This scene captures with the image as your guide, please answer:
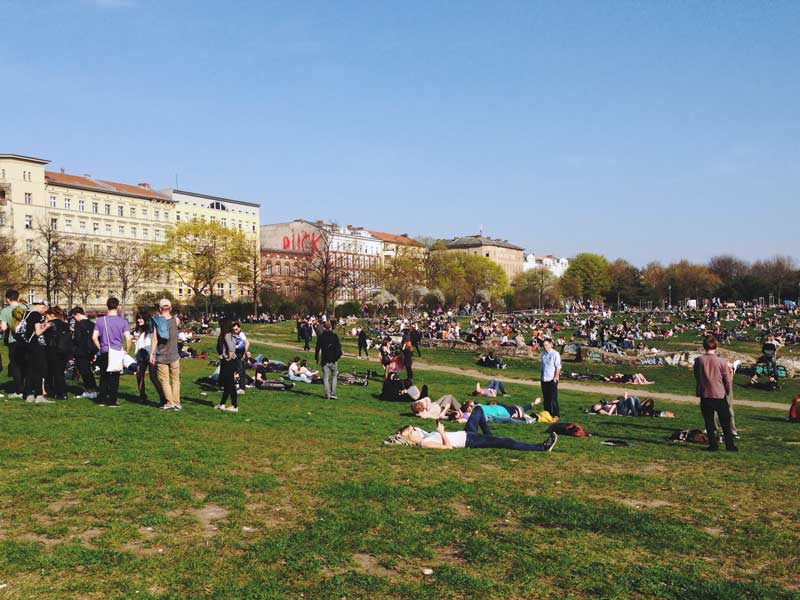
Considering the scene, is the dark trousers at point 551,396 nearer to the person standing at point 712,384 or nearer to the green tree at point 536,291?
the person standing at point 712,384

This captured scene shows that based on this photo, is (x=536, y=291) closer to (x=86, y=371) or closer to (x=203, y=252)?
(x=203, y=252)

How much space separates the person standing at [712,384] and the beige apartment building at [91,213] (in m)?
58.7

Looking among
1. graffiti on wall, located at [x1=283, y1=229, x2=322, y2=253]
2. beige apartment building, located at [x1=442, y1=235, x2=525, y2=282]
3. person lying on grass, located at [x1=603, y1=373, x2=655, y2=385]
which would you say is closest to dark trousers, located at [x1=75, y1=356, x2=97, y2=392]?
person lying on grass, located at [x1=603, y1=373, x2=655, y2=385]

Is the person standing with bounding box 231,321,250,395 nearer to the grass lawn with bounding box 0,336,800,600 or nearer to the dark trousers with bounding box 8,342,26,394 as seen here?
the dark trousers with bounding box 8,342,26,394

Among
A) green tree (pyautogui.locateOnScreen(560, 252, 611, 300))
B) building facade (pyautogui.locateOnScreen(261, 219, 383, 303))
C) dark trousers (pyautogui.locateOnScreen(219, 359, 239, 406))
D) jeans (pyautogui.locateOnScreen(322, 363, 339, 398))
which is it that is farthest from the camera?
green tree (pyautogui.locateOnScreen(560, 252, 611, 300))

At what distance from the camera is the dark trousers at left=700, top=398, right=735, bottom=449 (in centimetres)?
1121

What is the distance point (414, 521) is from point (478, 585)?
1604mm

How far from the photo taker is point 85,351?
14.8 meters

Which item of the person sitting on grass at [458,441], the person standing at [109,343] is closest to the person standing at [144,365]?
the person standing at [109,343]

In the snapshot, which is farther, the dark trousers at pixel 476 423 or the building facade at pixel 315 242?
the building facade at pixel 315 242

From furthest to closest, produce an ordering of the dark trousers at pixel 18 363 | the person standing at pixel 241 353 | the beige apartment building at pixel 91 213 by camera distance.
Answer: the beige apartment building at pixel 91 213, the person standing at pixel 241 353, the dark trousers at pixel 18 363

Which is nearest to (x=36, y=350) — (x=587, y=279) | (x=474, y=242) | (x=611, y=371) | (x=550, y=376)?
(x=550, y=376)

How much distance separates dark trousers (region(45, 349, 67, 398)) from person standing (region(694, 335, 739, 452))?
12322 mm

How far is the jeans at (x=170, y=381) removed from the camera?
44.2 feet
